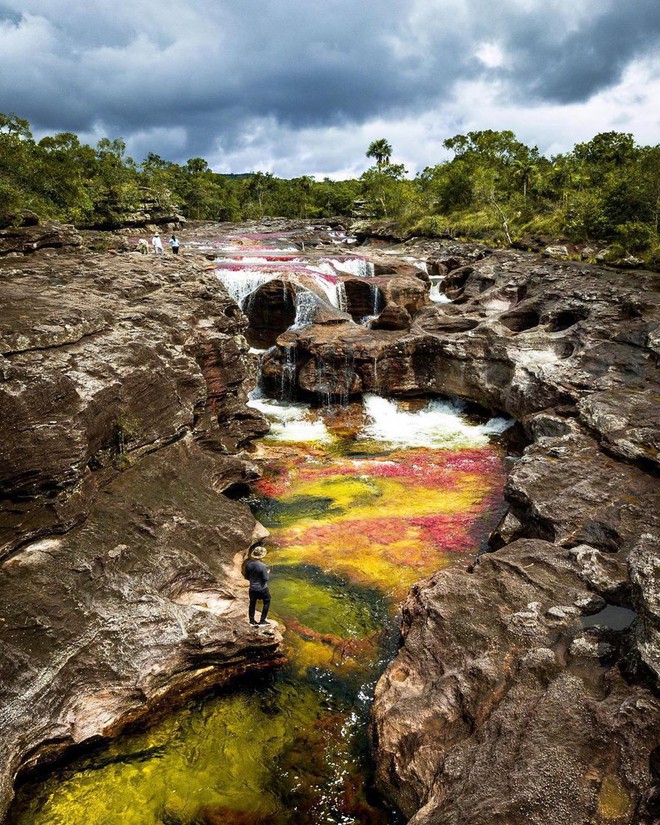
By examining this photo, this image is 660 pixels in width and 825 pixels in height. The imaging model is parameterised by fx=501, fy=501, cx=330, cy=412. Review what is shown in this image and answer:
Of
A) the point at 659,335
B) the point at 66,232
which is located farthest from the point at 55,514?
the point at 659,335

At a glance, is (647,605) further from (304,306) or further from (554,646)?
(304,306)

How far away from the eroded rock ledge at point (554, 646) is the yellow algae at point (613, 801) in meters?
0.01

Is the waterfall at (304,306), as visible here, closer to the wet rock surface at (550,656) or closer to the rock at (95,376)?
the rock at (95,376)

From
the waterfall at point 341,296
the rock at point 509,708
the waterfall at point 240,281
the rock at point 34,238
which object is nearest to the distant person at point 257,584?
the rock at point 509,708

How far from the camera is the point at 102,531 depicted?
9844 millimetres

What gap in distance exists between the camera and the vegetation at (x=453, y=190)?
29.8 meters

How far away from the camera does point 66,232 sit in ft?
67.8

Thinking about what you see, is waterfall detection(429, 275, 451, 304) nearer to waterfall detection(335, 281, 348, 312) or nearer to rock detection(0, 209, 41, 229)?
waterfall detection(335, 281, 348, 312)

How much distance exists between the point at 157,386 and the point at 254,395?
12.6 m

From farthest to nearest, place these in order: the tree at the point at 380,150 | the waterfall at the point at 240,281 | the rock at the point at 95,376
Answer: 1. the tree at the point at 380,150
2. the waterfall at the point at 240,281
3. the rock at the point at 95,376

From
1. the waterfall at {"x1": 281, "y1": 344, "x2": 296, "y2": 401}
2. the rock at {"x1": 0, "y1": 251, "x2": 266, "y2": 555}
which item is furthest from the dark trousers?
the waterfall at {"x1": 281, "y1": 344, "x2": 296, "y2": 401}

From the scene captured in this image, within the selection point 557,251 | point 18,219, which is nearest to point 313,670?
point 18,219

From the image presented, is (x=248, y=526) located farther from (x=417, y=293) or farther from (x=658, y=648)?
(x=417, y=293)

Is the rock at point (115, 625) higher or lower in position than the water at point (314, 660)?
higher
